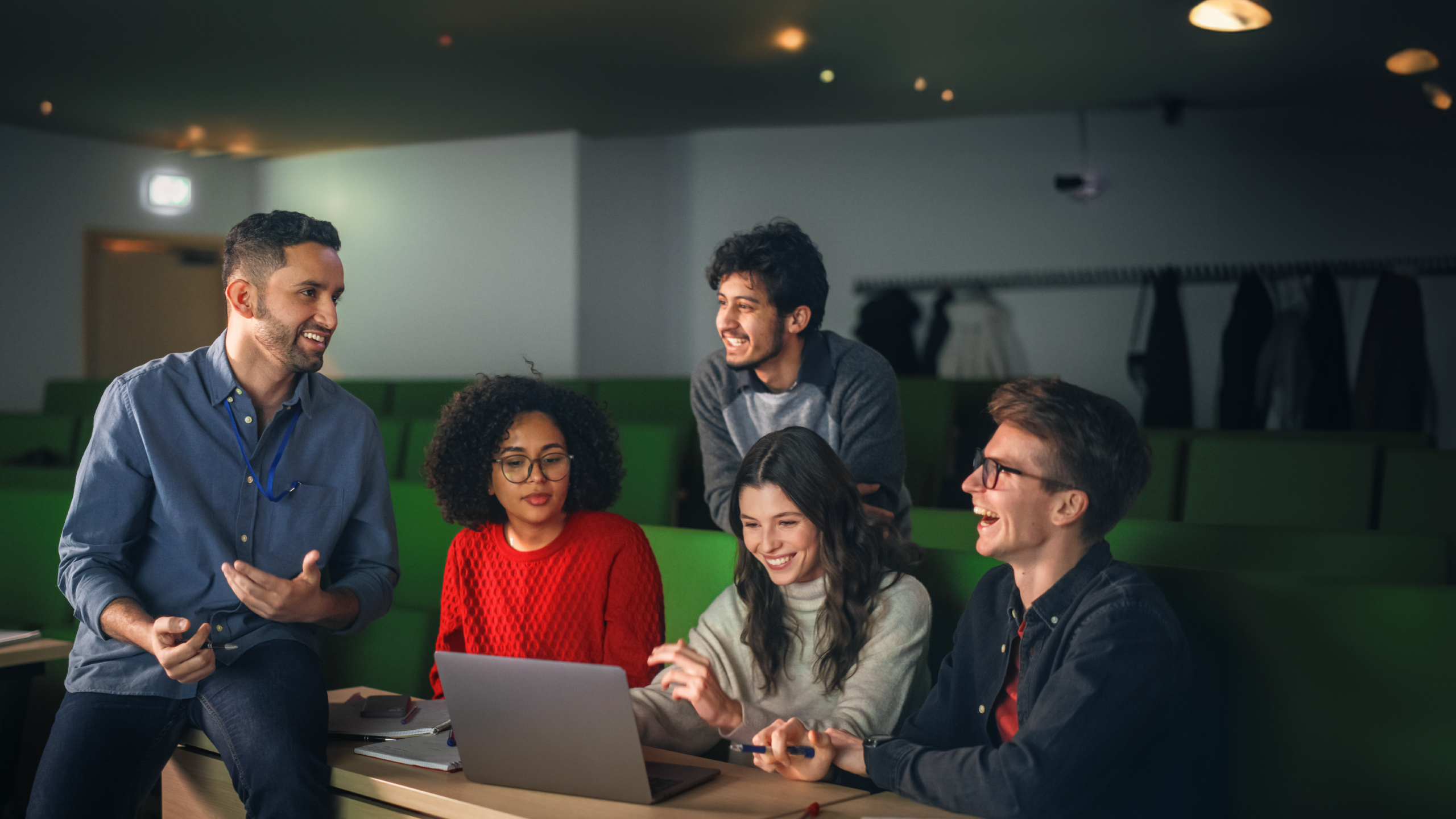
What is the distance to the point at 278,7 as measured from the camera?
510 cm

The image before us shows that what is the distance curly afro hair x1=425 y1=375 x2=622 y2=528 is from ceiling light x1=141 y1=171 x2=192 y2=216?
733 centimetres

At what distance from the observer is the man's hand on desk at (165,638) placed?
5.05 ft

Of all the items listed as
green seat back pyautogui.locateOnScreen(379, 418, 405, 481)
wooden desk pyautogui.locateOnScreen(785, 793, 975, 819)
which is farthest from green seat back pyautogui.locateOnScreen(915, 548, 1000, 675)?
green seat back pyautogui.locateOnScreen(379, 418, 405, 481)

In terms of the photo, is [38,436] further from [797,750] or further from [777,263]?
[797,750]

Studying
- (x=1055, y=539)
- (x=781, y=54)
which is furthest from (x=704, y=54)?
(x=1055, y=539)

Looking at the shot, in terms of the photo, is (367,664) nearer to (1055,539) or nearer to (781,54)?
(1055,539)

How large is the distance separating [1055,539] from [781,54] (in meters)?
4.91

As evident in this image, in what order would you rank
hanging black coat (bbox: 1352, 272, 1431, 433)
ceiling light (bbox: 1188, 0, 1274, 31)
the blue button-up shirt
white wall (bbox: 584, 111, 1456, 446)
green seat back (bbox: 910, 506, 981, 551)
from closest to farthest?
the blue button-up shirt → green seat back (bbox: 910, 506, 981, 551) → ceiling light (bbox: 1188, 0, 1274, 31) → hanging black coat (bbox: 1352, 272, 1431, 433) → white wall (bbox: 584, 111, 1456, 446)

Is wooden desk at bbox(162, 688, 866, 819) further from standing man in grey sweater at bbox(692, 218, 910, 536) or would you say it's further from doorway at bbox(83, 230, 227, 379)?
doorway at bbox(83, 230, 227, 379)

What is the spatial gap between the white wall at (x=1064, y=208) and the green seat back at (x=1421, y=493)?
408cm

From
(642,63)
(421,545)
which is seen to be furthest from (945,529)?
(642,63)

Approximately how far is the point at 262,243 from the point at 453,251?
21.3ft

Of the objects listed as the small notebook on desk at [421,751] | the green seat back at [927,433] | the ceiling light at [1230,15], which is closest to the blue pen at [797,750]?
the small notebook on desk at [421,751]

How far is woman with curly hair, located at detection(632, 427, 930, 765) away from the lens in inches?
63.1
